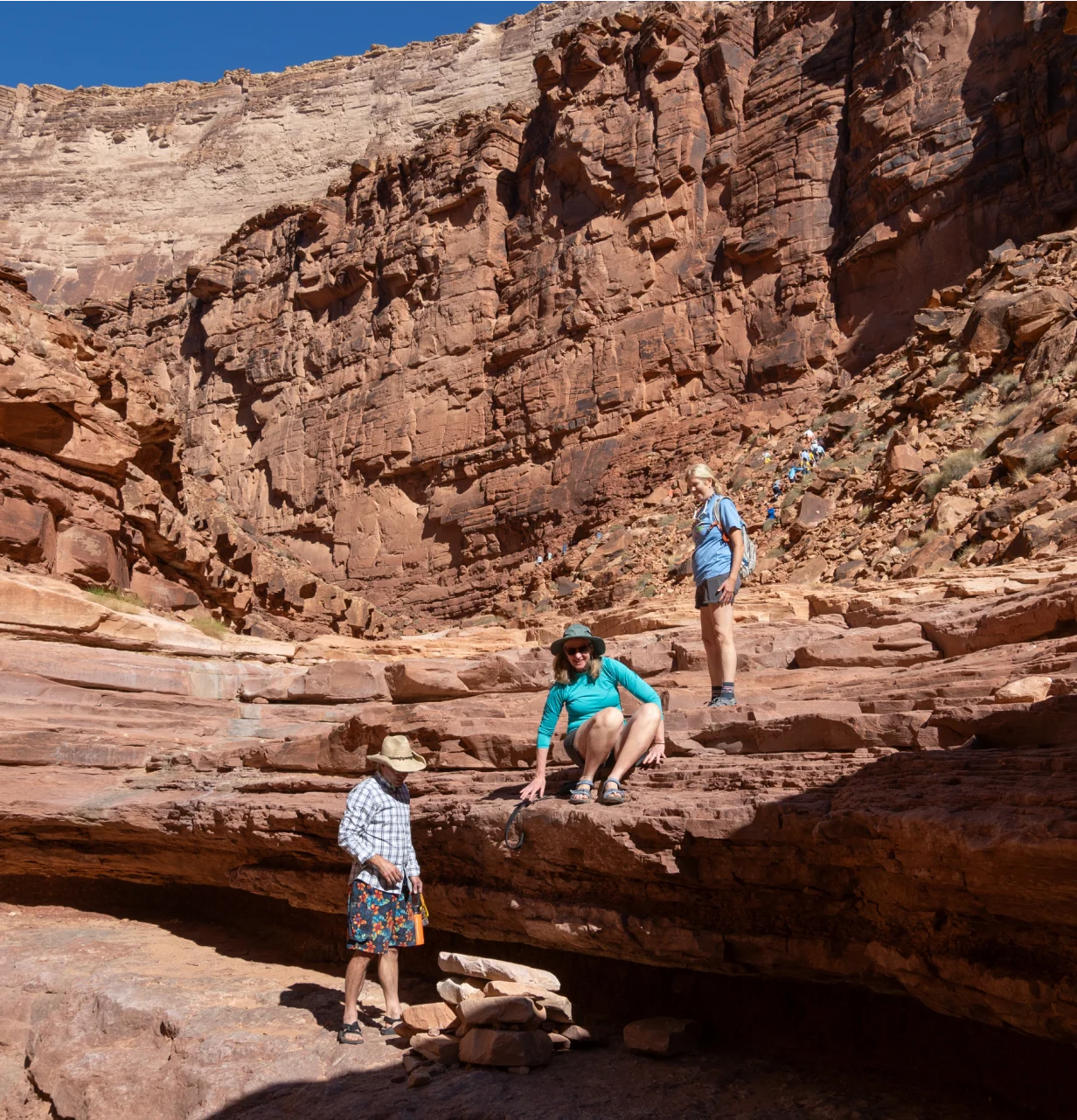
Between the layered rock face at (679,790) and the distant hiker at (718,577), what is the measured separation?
36 cm

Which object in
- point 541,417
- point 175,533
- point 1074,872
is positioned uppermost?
point 541,417

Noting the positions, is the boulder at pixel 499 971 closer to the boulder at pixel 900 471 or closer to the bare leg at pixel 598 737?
the bare leg at pixel 598 737

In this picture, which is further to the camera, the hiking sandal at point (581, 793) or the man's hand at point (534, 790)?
the man's hand at point (534, 790)

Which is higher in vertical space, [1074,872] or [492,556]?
[492,556]

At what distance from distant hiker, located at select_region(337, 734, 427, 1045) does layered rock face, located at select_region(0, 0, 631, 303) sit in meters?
59.5

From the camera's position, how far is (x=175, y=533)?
17.0 metres

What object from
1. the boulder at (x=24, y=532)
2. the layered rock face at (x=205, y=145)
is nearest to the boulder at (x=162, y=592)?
the boulder at (x=24, y=532)

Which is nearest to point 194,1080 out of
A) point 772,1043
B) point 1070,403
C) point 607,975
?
point 607,975

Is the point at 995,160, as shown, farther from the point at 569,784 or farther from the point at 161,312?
the point at 161,312

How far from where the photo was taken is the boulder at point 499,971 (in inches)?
223

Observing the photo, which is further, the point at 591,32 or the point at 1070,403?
the point at 591,32

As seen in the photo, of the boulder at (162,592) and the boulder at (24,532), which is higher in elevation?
the boulder at (24,532)

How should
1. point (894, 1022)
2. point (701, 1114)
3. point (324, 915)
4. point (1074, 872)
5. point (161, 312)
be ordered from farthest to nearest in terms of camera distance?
point (161, 312) < point (324, 915) < point (894, 1022) < point (701, 1114) < point (1074, 872)

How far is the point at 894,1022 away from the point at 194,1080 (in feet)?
11.0
